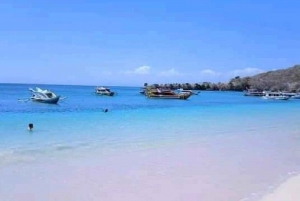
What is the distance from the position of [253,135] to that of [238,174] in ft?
32.3

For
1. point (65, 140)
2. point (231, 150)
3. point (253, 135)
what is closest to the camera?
point (231, 150)

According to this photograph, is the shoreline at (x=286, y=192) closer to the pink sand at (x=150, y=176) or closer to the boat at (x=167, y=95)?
the pink sand at (x=150, y=176)

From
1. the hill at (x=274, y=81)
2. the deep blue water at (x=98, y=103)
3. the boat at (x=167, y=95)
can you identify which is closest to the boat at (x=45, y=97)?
the deep blue water at (x=98, y=103)

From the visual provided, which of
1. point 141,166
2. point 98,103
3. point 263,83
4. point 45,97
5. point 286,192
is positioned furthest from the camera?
point 263,83

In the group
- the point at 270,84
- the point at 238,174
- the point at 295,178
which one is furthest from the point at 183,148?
the point at 270,84

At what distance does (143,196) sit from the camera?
8.05 meters

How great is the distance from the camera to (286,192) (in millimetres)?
7871

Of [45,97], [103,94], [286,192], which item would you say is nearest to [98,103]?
[45,97]

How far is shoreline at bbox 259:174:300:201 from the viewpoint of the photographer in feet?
24.4

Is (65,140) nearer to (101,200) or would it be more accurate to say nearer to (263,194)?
(101,200)

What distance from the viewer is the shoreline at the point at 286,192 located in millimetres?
7446

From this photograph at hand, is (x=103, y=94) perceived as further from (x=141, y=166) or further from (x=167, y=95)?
(x=141, y=166)

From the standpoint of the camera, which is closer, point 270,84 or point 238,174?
point 238,174

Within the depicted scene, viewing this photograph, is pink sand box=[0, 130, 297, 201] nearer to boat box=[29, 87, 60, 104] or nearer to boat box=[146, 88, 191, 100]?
boat box=[29, 87, 60, 104]
